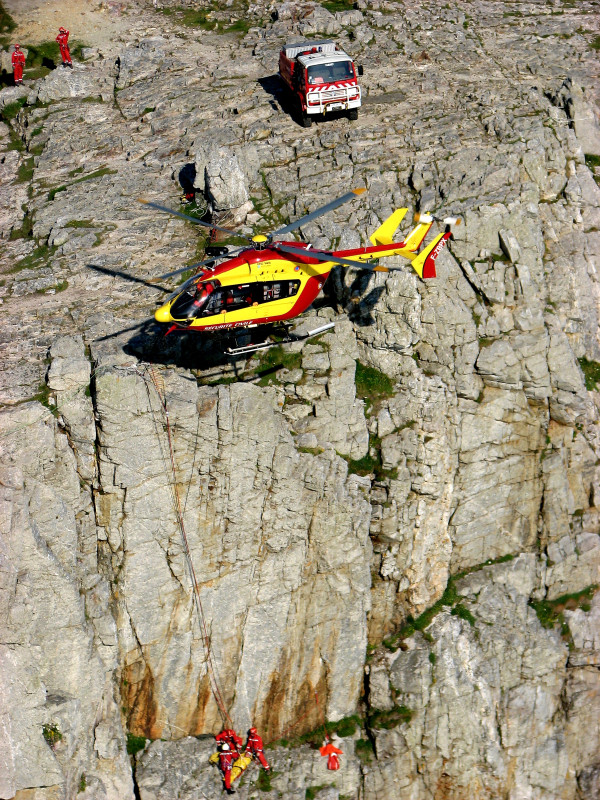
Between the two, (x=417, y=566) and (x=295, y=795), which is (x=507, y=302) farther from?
(x=295, y=795)

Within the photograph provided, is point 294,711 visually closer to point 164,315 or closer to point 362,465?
point 362,465

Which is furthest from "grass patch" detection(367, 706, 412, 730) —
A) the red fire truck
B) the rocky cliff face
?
the red fire truck

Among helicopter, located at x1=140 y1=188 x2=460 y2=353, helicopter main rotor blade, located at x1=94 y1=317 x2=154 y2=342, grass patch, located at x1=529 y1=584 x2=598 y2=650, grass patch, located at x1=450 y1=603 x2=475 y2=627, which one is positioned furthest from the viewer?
grass patch, located at x1=529 y1=584 x2=598 y2=650

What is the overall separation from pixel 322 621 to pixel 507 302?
1205cm

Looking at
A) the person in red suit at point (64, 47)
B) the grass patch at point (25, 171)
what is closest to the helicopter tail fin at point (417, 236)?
the grass patch at point (25, 171)

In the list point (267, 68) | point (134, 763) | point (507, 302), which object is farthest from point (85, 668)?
point (267, 68)

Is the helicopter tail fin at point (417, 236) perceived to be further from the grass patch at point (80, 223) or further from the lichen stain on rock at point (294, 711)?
the lichen stain on rock at point (294, 711)

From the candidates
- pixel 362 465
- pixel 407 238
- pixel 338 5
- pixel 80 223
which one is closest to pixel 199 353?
pixel 362 465

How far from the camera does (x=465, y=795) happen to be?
27.9m

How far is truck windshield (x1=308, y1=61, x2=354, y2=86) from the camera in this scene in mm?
32125

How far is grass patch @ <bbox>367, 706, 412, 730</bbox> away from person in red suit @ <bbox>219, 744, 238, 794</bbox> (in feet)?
15.7

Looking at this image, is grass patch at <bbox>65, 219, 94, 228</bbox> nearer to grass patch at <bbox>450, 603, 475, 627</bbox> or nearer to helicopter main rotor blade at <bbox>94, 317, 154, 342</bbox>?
helicopter main rotor blade at <bbox>94, 317, 154, 342</bbox>

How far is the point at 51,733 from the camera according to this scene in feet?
77.1

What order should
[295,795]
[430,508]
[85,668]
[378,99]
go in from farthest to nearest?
[378,99], [430,508], [295,795], [85,668]
